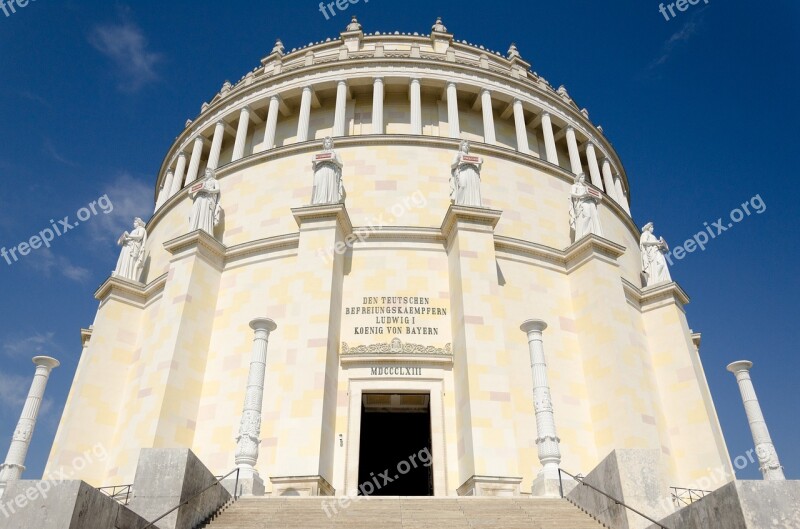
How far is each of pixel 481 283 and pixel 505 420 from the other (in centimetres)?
492

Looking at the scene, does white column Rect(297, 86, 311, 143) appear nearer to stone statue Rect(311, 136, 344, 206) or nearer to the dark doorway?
stone statue Rect(311, 136, 344, 206)

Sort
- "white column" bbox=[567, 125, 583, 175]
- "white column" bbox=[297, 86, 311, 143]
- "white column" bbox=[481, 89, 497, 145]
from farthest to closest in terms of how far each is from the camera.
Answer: "white column" bbox=[567, 125, 583, 175] < "white column" bbox=[481, 89, 497, 145] < "white column" bbox=[297, 86, 311, 143]

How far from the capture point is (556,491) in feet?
48.6

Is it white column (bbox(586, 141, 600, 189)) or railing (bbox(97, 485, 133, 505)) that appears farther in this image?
white column (bbox(586, 141, 600, 189))

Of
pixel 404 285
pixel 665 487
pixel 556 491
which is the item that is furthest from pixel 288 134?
pixel 665 487

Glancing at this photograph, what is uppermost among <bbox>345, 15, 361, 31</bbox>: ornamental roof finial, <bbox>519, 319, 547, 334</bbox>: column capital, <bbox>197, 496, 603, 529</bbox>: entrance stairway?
<bbox>345, 15, 361, 31</bbox>: ornamental roof finial

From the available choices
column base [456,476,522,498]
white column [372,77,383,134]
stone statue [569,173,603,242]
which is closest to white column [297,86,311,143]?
white column [372,77,383,134]

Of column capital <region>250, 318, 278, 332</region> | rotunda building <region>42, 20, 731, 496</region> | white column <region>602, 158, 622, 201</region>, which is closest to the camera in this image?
column capital <region>250, 318, 278, 332</region>

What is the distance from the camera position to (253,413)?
1577cm

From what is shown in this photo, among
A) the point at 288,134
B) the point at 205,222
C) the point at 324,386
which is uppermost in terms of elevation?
the point at 288,134

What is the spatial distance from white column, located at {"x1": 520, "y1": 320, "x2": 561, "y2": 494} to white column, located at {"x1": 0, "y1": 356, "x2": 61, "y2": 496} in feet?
44.5

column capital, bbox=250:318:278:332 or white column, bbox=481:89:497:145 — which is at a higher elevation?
white column, bbox=481:89:497:145

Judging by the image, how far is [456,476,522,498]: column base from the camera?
56.1ft

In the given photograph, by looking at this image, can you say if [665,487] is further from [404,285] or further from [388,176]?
[388,176]
